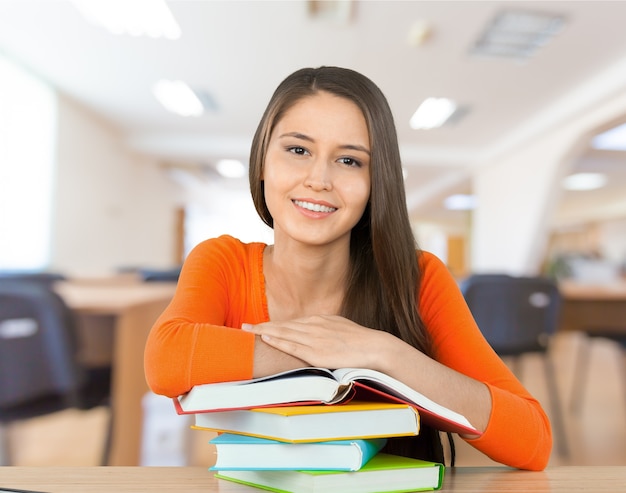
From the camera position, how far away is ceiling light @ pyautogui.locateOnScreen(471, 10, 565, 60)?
2.64 metres

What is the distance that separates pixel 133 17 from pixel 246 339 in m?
2.62

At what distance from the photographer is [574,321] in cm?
267

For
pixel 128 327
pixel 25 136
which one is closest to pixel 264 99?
pixel 128 327

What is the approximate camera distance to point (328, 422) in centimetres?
37

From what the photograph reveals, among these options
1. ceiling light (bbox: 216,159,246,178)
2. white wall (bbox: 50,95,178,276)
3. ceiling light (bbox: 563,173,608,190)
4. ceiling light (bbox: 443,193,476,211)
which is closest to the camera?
ceiling light (bbox: 216,159,246,178)

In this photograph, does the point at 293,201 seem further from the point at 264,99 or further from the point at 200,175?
the point at 200,175

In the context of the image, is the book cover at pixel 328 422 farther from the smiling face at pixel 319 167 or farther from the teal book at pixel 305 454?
the smiling face at pixel 319 167

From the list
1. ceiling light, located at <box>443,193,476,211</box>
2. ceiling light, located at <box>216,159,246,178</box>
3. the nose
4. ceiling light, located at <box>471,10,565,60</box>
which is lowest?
the nose

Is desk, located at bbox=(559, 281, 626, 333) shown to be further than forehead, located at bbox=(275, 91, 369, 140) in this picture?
Yes

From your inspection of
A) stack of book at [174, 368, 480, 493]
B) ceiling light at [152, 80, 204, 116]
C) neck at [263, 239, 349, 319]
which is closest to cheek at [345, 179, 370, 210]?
neck at [263, 239, 349, 319]

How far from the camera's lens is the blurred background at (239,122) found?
1.36m

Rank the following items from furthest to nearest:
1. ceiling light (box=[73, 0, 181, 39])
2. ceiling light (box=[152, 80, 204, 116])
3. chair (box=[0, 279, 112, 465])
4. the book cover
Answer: ceiling light (box=[152, 80, 204, 116])
ceiling light (box=[73, 0, 181, 39])
chair (box=[0, 279, 112, 465])
the book cover

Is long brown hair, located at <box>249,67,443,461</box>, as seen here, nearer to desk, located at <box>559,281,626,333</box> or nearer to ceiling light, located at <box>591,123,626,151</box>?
desk, located at <box>559,281,626,333</box>

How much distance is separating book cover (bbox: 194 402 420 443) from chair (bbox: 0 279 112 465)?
4.13ft
